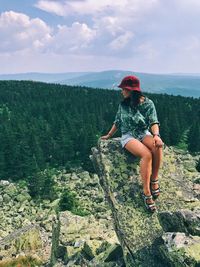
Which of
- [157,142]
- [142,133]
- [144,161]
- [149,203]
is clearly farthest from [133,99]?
[149,203]

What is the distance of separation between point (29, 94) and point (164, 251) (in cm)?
10018

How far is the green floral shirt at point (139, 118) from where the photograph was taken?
10.5 m

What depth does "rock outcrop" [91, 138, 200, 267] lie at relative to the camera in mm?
8758

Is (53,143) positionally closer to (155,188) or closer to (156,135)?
(155,188)

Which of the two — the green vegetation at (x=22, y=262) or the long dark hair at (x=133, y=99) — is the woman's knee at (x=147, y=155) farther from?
the green vegetation at (x=22, y=262)

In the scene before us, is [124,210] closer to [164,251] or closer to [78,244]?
[164,251]

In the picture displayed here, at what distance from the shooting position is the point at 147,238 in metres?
9.96

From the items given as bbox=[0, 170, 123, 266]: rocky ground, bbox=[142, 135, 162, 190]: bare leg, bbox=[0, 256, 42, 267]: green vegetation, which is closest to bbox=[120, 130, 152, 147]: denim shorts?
bbox=[142, 135, 162, 190]: bare leg

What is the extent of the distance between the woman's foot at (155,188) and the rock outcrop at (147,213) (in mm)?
194

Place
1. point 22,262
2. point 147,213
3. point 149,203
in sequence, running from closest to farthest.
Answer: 1. point 149,203
2. point 147,213
3. point 22,262

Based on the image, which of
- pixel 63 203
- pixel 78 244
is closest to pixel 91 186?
pixel 63 203

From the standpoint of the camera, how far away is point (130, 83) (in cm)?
1033

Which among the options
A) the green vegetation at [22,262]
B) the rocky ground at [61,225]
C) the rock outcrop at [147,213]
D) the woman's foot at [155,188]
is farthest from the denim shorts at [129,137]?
the green vegetation at [22,262]

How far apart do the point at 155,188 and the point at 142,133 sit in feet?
4.53
